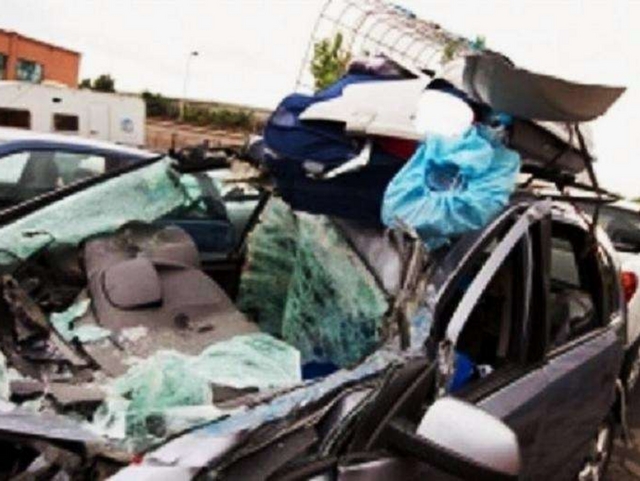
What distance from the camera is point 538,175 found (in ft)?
10.1

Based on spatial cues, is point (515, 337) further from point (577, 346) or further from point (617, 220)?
point (617, 220)

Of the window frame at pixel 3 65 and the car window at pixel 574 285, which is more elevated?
the car window at pixel 574 285

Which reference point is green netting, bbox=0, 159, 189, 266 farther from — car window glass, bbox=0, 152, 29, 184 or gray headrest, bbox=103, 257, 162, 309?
car window glass, bbox=0, 152, 29, 184

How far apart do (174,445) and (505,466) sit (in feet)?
2.58

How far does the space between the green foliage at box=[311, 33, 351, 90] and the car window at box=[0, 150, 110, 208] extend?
2817 millimetres

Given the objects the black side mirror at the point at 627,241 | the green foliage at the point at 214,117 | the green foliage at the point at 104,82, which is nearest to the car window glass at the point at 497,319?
the black side mirror at the point at 627,241

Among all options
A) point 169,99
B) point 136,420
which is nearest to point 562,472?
point 136,420

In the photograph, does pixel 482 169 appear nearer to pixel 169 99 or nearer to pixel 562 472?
pixel 562 472

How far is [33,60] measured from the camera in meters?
38.5

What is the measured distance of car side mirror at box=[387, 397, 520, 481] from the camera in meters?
2.02

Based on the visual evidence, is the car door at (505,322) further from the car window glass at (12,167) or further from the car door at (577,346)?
the car window glass at (12,167)

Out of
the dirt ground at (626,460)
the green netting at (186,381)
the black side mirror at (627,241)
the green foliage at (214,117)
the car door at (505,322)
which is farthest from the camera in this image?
the green foliage at (214,117)

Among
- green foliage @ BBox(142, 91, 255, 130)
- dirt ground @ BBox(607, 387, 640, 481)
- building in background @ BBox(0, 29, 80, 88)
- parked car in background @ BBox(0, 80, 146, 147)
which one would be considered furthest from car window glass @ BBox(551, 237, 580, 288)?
green foliage @ BBox(142, 91, 255, 130)

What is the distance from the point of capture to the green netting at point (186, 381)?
217 centimetres
